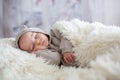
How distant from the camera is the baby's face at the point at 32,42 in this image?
1229 millimetres

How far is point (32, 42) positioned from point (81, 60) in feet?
1.01

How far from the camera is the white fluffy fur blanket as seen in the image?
2.63 feet

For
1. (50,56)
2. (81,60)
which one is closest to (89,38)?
(81,60)

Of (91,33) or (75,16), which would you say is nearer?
(91,33)

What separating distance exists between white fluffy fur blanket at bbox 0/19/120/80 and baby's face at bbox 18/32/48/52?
0.14 m

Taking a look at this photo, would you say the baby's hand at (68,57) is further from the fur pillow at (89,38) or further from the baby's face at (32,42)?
the baby's face at (32,42)

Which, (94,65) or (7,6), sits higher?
(7,6)

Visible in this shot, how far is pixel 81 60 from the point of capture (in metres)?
1.10

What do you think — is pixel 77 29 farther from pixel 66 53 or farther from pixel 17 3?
pixel 17 3

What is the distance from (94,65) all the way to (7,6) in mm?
1078

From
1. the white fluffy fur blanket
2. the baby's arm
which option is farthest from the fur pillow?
the baby's arm

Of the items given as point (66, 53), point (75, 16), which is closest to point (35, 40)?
point (66, 53)

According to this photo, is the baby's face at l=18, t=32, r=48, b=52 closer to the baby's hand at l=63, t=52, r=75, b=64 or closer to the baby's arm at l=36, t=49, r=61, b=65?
the baby's arm at l=36, t=49, r=61, b=65

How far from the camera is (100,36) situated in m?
1.09
